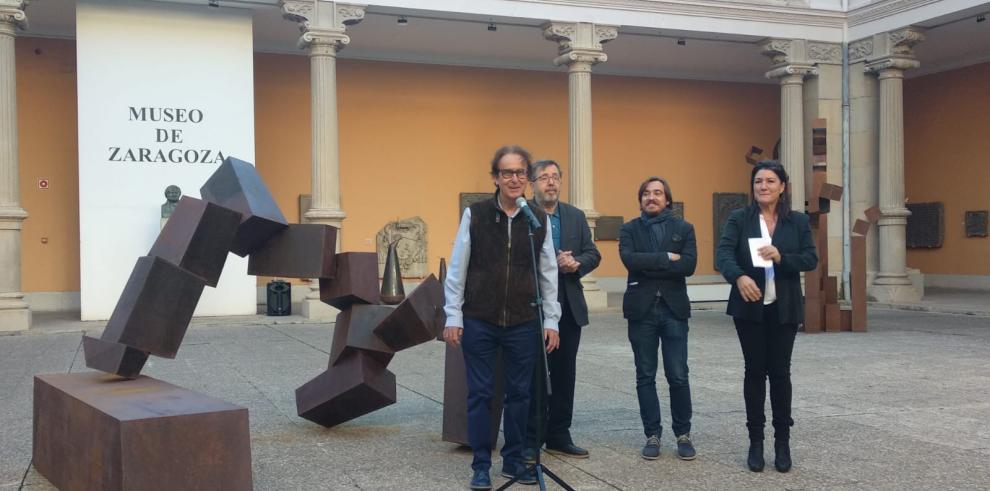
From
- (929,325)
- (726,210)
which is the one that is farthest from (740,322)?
(726,210)

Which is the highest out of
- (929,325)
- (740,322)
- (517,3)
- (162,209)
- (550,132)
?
(517,3)

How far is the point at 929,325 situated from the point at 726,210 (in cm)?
909

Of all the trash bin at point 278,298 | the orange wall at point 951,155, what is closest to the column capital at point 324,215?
the trash bin at point 278,298

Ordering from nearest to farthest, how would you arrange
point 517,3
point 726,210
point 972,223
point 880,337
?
point 880,337 → point 517,3 → point 972,223 → point 726,210

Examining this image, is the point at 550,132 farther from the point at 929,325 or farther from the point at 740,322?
the point at 740,322

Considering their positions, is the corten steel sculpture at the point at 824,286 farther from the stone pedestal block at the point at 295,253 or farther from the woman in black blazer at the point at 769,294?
the stone pedestal block at the point at 295,253

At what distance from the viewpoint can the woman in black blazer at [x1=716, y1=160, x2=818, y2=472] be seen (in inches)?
206

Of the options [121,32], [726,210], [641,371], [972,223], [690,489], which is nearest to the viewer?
[690,489]

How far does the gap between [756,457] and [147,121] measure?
1227cm

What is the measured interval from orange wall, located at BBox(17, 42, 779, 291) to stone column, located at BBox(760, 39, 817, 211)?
13.7 ft

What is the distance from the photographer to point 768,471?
5254 millimetres

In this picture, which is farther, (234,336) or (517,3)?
(517,3)

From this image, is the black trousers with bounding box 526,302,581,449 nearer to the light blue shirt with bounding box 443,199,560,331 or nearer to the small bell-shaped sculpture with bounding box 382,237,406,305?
the light blue shirt with bounding box 443,199,560,331

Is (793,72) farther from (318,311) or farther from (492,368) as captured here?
(492,368)
